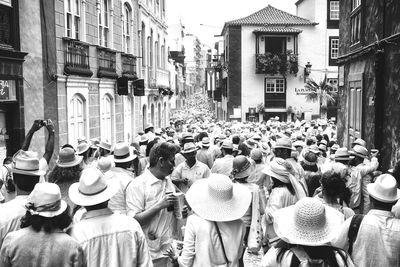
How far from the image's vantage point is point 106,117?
Result: 744 inches

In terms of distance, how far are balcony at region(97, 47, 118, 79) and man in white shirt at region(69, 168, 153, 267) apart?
1351 cm

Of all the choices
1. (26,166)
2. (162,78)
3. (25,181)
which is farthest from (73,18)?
(162,78)

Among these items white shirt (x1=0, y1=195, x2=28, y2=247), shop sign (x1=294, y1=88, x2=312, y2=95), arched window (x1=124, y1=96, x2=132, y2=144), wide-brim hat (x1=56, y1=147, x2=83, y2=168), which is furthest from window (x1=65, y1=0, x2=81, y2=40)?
shop sign (x1=294, y1=88, x2=312, y2=95)

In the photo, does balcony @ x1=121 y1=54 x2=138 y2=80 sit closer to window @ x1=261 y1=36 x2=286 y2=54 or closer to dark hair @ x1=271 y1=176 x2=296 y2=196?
dark hair @ x1=271 y1=176 x2=296 y2=196

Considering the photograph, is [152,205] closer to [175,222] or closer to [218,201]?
[175,222]

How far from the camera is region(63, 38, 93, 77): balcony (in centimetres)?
1448

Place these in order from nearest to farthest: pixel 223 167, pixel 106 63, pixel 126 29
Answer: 1. pixel 223 167
2. pixel 106 63
3. pixel 126 29

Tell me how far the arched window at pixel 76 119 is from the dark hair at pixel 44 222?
1140cm

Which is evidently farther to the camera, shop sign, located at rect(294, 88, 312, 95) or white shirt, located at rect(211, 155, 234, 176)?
shop sign, located at rect(294, 88, 312, 95)

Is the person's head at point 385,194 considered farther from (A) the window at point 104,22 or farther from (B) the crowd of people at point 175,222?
(A) the window at point 104,22

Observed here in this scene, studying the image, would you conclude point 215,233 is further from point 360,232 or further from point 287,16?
point 287,16

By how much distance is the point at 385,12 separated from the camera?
11367 millimetres

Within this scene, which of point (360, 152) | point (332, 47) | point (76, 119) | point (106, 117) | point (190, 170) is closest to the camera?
point (360, 152)

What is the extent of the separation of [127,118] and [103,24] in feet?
15.7
